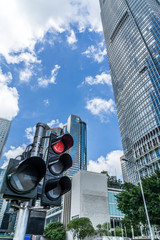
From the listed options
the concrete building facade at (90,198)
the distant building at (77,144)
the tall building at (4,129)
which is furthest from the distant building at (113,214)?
the tall building at (4,129)

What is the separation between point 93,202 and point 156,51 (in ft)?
242

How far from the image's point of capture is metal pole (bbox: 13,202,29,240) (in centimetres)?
256

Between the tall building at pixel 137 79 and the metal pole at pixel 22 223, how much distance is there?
64509 mm

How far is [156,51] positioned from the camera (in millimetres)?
78438

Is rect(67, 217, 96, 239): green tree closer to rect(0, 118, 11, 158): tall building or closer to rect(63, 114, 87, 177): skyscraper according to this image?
rect(63, 114, 87, 177): skyscraper

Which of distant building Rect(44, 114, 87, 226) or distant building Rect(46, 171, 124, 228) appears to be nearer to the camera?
distant building Rect(46, 171, 124, 228)

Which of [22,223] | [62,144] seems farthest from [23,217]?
[62,144]

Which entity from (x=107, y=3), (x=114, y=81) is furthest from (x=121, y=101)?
(x=107, y=3)

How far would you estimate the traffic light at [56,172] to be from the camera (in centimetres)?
295

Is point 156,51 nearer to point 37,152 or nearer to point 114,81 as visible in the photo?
point 114,81

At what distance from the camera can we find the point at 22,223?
2.64 meters

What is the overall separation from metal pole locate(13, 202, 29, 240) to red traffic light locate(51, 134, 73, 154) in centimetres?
120

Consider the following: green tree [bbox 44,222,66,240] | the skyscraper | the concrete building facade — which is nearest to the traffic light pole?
the concrete building facade

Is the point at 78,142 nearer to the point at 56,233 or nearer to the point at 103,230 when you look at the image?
the point at 56,233
